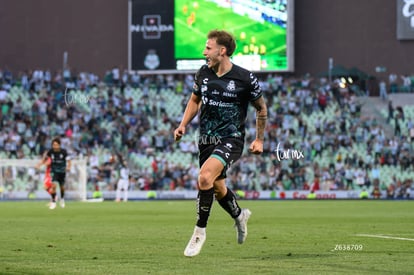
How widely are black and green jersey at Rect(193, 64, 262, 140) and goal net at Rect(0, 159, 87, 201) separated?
3062 centimetres

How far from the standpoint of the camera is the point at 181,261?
37.0 feet

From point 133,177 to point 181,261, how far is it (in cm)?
3470

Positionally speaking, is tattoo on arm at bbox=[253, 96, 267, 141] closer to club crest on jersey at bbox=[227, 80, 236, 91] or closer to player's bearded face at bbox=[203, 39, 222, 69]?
club crest on jersey at bbox=[227, 80, 236, 91]

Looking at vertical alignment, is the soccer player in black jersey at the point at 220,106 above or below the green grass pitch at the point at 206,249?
above

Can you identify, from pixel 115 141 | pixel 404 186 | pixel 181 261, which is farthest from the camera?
pixel 115 141

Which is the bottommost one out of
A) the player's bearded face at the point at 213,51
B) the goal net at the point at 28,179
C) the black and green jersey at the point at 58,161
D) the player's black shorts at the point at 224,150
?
the goal net at the point at 28,179

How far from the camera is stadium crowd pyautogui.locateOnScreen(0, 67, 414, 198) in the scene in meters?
45.1

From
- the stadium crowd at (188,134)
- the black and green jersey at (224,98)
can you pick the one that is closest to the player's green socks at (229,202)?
the black and green jersey at (224,98)

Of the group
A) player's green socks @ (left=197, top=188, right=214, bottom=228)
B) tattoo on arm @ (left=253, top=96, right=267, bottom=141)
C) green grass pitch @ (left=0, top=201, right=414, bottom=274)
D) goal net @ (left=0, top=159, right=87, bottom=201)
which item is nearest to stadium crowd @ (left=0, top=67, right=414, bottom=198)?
goal net @ (left=0, top=159, right=87, bottom=201)

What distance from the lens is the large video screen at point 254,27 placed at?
4847cm

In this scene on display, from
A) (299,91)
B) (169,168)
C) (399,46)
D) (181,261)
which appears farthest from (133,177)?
(181,261)

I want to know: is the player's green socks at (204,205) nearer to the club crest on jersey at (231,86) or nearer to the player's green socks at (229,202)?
the player's green socks at (229,202)

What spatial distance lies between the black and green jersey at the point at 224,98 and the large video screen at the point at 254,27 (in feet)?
118

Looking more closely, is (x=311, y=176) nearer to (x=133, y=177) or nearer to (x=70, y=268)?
(x=133, y=177)
